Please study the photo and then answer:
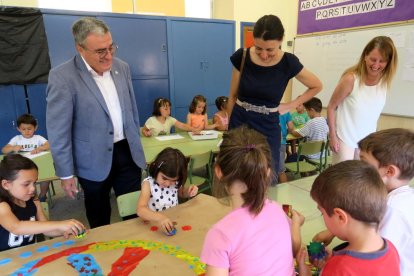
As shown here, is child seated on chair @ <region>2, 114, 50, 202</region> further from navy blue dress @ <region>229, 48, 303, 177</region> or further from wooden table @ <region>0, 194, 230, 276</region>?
navy blue dress @ <region>229, 48, 303, 177</region>

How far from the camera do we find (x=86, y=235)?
1521mm

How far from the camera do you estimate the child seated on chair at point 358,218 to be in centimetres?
92

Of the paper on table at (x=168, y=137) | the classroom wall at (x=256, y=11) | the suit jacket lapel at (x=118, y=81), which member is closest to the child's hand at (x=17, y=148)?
the paper on table at (x=168, y=137)

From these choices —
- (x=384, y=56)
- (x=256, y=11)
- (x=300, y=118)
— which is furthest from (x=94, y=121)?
(x=256, y=11)

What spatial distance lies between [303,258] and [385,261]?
318mm

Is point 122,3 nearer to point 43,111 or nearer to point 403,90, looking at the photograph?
point 43,111

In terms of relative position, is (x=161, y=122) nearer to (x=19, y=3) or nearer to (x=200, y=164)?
(x=200, y=164)

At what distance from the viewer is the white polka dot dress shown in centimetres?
193

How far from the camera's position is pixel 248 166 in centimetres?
102

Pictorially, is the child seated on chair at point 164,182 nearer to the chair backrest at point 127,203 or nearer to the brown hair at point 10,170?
the chair backrest at point 127,203

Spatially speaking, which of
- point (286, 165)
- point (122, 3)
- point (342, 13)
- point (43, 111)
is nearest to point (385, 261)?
point (286, 165)

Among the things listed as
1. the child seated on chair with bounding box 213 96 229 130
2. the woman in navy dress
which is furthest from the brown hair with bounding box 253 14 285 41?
the child seated on chair with bounding box 213 96 229 130

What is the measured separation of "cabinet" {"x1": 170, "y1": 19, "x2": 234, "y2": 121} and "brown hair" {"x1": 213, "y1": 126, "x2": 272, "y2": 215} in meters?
4.43

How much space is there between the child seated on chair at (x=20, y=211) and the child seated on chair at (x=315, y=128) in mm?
3020
